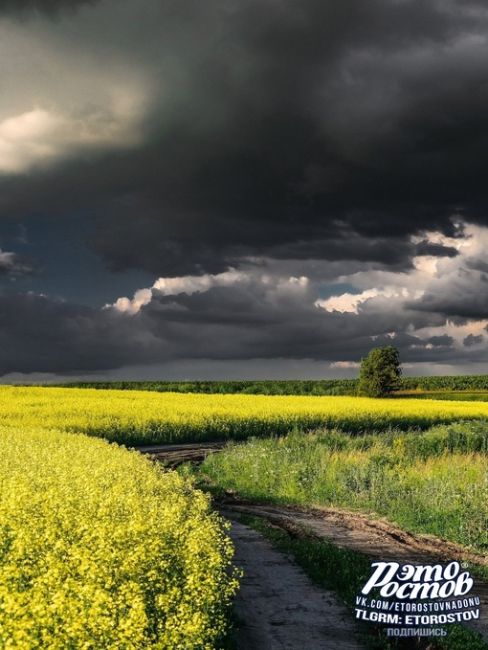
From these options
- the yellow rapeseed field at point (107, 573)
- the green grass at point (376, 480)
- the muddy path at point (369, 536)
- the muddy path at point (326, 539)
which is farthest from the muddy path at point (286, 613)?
the green grass at point (376, 480)

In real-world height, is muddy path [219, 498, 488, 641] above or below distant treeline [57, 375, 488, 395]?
below

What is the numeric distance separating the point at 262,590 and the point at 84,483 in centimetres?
432

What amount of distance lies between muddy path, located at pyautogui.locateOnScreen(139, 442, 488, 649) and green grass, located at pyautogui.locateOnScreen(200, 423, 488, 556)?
0.83 meters

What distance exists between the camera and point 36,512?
39.9 ft

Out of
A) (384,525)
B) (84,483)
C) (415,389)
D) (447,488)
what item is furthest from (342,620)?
(415,389)

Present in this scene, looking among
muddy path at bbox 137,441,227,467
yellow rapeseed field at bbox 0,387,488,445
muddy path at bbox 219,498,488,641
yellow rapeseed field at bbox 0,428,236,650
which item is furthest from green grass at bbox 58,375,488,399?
yellow rapeseed field at bbox 0,428,236,650

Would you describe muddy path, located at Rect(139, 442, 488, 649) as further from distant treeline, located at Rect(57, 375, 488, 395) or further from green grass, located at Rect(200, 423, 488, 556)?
distant treeline, located at Rect(57, 375, 488, 395)

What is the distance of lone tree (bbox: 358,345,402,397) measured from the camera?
91562 millimetres

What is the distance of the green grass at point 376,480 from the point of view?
21328mm

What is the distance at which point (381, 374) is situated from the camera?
9188 centimetres

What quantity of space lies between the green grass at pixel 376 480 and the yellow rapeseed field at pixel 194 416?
12251 millimetres

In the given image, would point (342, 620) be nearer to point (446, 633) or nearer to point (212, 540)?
point (446, 633)

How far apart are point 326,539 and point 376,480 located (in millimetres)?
6054

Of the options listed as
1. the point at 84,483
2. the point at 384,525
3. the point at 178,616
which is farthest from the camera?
the point at 384,525
